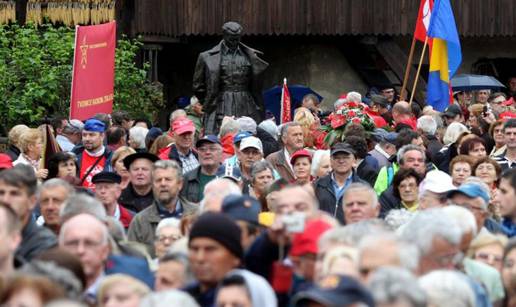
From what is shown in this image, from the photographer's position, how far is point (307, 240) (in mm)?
9250

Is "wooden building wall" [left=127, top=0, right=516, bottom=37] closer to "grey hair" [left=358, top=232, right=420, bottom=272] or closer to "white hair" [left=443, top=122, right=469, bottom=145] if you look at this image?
"white hair" [left=443, top=122, right=469, bottom=145]

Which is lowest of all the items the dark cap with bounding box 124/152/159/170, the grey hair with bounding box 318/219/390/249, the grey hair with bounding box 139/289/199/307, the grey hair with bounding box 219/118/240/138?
the grey hair with bounding box 219/118/240/138

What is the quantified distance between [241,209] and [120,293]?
1390 mm

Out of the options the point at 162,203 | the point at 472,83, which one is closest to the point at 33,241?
the point at 162,203

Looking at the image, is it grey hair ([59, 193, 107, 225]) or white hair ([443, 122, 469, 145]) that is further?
white hair ([443, 122, 469, 145])

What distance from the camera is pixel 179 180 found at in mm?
14031

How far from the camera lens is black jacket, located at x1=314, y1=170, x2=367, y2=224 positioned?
Result: 50.5 ft

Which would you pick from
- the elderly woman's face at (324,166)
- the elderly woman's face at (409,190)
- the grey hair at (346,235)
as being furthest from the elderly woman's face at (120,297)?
the elderly woman's face at (324,166)

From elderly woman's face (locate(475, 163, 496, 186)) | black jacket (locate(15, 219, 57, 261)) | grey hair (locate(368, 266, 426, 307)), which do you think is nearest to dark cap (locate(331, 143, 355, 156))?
elderly woman's face (locate(475, 163, 496, 186))

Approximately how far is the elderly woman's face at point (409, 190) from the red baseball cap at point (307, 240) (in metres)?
5.46

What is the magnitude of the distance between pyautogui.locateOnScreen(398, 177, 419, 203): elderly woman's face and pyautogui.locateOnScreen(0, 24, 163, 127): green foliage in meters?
10.1

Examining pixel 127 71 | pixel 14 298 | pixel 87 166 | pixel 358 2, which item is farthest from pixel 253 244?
pixel 358 2

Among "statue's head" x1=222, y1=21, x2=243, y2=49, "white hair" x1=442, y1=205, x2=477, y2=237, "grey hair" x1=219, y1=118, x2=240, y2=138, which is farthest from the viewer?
"statue's head" x1=222, y1=21, x2=243, y2=49

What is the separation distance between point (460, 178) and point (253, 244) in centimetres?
579
